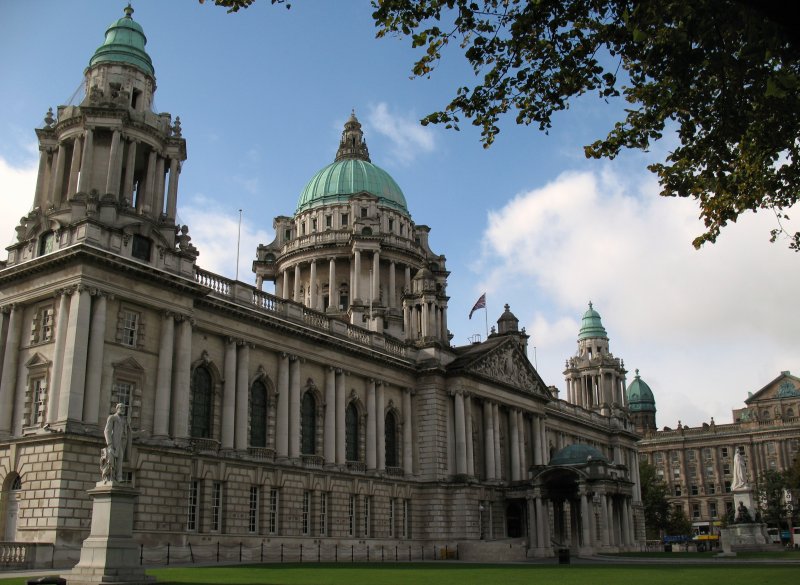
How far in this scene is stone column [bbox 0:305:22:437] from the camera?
37375mm

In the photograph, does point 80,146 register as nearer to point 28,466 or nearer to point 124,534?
point 28,466

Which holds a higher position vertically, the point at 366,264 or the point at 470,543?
the point at 366,264

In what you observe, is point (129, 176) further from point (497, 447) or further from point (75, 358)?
point (497, 447)

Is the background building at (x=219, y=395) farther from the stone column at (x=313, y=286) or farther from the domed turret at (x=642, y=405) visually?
the domed turret at (x=642, y=405)

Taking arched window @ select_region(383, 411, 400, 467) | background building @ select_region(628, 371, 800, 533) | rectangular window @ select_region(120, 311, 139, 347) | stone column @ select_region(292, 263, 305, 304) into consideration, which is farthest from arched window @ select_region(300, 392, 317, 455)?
background building @ select_region(628, 371, 800, 533)

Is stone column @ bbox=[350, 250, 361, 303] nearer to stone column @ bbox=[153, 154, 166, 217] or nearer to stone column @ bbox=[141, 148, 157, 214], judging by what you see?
stone column @ bbox=[153, 154, 166, 217]

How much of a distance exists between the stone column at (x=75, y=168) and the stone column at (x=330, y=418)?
19.4 m

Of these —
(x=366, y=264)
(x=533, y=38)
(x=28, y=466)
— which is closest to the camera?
(x=533, y=38)

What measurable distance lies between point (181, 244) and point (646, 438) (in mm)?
113895

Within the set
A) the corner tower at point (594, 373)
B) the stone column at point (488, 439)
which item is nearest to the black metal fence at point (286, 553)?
the stone column at point (488, 439)

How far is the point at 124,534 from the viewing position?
23.7m

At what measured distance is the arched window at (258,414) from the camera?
1860 inches

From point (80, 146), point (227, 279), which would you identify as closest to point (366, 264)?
point (227, 279)

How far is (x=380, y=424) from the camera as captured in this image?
186 feet
